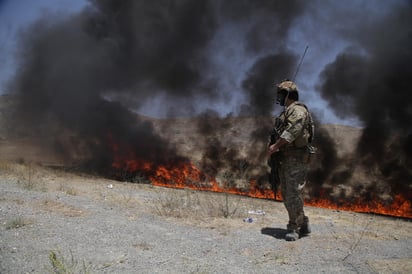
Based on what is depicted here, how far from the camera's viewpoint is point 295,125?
462cm

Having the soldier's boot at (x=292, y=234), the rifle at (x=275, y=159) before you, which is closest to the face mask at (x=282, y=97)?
the rifle at (x=275, y=159)

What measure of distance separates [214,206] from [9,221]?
331 centimetres

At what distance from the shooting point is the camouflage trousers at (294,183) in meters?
4.81

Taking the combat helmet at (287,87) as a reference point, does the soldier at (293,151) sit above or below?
below

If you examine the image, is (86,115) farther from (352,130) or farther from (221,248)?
(352,130)

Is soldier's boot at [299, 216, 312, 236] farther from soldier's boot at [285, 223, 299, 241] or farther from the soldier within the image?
soldier's boot at [285, 223, 299, 241]

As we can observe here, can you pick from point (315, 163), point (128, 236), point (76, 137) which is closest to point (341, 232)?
point (128, 236)

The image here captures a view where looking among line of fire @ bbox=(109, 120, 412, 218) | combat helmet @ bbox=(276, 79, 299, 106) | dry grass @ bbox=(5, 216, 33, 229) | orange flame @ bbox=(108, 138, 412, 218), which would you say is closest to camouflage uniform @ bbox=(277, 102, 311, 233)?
combat helmet @ bbox=(276, 79, 299, 106)

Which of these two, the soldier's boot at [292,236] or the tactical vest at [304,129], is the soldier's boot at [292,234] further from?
the tactical vest at [304,129]

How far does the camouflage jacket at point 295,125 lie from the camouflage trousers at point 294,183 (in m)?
0.15

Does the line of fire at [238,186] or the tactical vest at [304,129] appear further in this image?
the line of fire at [238,186]

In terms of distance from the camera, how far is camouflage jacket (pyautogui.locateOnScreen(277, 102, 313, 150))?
4.62 meters

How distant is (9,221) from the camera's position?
15.1ft

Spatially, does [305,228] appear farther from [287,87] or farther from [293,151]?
[287,87]
